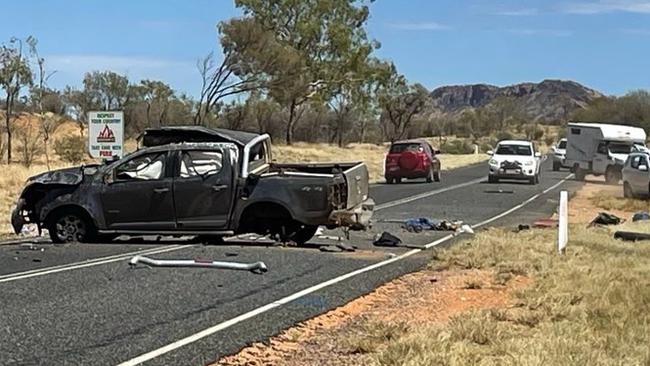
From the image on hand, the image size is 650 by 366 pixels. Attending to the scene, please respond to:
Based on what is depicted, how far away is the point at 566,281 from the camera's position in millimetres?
12516

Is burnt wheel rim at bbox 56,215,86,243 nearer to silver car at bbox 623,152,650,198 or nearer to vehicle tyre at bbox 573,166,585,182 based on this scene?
silver car at bbox 623,152,650,198

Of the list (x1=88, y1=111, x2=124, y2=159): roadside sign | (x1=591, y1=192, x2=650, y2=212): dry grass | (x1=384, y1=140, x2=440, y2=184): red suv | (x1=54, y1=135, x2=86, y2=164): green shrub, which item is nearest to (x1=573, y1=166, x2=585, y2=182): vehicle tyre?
(x1=384, y1=140, x2=440, y2=184): red suv

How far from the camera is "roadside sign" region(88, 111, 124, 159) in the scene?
2281 centimetres

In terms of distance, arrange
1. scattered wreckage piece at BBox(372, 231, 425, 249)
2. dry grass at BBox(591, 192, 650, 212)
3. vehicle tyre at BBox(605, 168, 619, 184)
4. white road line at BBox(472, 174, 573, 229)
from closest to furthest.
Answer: scattered wreckage piece at BBox(372, 231, 425, 249) → white road line at BBox(472, 174, 573, 229) → dry grass at BBox(591, 192, 650, 212) → vehicle tyre at BBox(605, 168, 619, 184)

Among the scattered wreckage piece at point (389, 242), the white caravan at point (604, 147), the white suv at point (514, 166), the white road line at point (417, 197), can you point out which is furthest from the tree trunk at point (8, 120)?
the scattered wreckage piece at point (389, 242)

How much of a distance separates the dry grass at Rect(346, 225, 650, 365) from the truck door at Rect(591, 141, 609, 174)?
99.4 feet

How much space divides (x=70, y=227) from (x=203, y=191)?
2344 mm

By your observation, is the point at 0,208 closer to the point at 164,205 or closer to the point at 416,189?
the point at 164,205

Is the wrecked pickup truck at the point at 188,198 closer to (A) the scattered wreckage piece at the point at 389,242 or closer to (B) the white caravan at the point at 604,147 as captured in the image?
(A) the scattered wreckage piece at the point at 389,242

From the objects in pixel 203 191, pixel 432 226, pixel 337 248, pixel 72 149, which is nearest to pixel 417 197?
pixel 432 226

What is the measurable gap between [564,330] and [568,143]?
1615 inches

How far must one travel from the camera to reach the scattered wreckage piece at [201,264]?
13438 millimetres

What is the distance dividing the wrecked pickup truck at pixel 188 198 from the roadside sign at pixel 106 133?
578 centimetres

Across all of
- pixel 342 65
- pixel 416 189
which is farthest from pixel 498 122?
pixel 416 189
